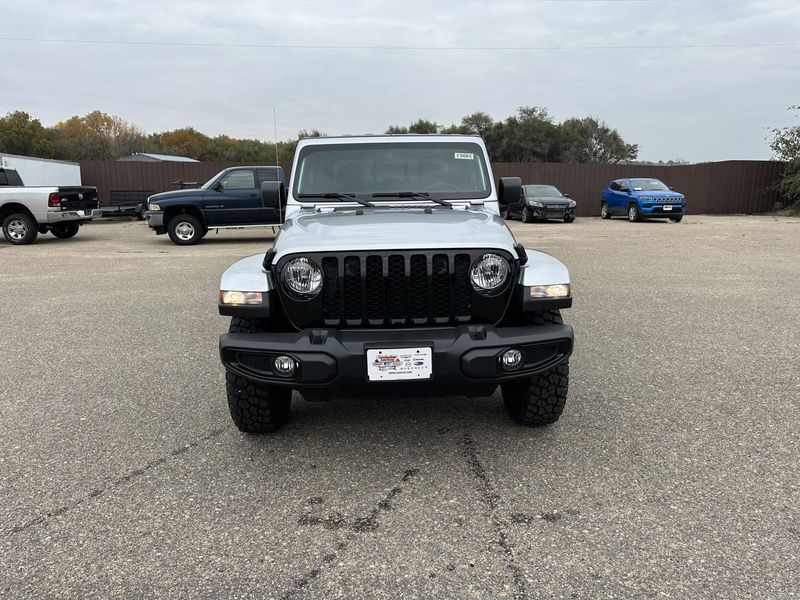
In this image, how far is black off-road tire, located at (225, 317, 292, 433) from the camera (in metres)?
3.18

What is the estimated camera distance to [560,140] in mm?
54375

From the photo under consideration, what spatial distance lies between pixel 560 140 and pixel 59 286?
2046 inches

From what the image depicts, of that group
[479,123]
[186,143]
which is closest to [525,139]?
[479,123]

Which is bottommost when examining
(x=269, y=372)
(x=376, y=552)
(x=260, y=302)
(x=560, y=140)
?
(x=376, y=552)

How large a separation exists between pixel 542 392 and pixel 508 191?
1777 mm

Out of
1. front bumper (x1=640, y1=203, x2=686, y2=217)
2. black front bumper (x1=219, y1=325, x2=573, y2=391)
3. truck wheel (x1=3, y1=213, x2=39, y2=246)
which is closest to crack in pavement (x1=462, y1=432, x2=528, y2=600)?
black front bumper (x1=219, y1=325, x2=573, y2=391)

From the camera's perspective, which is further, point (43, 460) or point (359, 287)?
point (43, 460)

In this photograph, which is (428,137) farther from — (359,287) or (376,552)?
(376,552)

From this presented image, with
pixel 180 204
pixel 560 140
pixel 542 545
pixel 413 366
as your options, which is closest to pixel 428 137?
pixel 413 366

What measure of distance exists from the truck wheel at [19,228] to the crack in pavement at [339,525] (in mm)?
14316

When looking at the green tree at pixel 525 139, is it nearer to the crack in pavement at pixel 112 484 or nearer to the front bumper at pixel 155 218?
the front bumper at pixel 155 218

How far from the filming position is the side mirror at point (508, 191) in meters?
4.46

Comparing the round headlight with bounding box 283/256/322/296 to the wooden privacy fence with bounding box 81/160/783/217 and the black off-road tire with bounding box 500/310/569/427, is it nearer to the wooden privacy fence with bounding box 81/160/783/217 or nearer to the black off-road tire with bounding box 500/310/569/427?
the black off-road tire with bounding box 500/310/569/427

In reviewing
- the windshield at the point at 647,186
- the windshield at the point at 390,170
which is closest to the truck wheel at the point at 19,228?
the windshield at the point at 390,170
